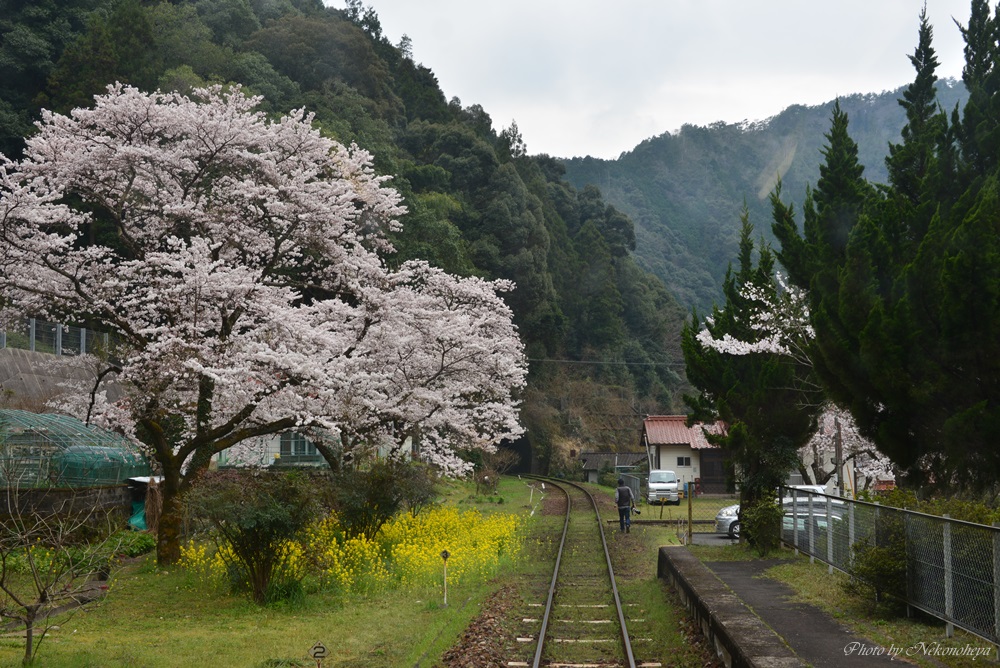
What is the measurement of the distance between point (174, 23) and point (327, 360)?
44511mm

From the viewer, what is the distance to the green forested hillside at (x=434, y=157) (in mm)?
46062

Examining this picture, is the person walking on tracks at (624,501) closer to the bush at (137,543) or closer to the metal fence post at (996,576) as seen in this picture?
the bush at (137,543)

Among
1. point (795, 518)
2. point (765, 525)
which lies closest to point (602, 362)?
point (765, 525)

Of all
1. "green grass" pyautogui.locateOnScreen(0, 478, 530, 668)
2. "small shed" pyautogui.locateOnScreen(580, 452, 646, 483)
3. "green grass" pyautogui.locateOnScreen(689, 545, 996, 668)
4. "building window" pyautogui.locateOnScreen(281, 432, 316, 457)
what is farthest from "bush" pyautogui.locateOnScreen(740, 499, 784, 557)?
"small shed" pyautogui.locateOnScreen(580, 452, 646, 483)

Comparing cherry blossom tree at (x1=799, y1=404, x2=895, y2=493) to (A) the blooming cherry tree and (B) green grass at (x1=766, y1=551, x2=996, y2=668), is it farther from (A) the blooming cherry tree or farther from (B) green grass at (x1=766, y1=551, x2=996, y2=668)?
(B) green grass at (x1=766, y1=551, x2=996, y2=668)

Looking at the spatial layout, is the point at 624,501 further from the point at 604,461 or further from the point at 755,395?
the point at 604,461

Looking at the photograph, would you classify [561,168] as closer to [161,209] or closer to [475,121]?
[475,121]

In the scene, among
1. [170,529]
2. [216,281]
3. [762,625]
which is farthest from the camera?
[170,529]

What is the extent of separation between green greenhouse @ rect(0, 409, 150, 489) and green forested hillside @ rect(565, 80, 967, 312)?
3505 inches

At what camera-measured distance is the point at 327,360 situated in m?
18.0

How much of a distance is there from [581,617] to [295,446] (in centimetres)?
2767

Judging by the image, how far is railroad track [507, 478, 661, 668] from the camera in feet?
33.8

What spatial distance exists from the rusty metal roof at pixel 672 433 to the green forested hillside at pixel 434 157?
1316 centimetres

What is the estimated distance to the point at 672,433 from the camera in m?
51.8
